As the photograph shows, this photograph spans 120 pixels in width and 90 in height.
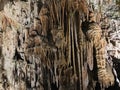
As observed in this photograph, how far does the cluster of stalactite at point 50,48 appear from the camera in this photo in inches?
240

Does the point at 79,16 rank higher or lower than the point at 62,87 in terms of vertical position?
higher

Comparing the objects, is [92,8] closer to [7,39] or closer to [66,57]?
[66,57]

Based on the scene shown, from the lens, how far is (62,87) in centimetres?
650

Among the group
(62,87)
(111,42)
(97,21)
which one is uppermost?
(97,21)

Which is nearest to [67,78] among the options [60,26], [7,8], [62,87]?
[62,87]

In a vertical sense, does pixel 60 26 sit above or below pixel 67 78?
above

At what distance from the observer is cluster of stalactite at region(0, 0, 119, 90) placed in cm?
610

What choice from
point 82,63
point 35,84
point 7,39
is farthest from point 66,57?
point 7,39

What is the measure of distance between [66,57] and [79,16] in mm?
900

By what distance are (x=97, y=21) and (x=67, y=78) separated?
1369 millimetres

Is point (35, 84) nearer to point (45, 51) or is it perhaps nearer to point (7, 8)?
point (45, 51)

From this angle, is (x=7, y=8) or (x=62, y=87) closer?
(x=7, y=8)

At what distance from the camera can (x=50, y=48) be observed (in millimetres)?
6387

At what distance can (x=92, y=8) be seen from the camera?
6070mm
